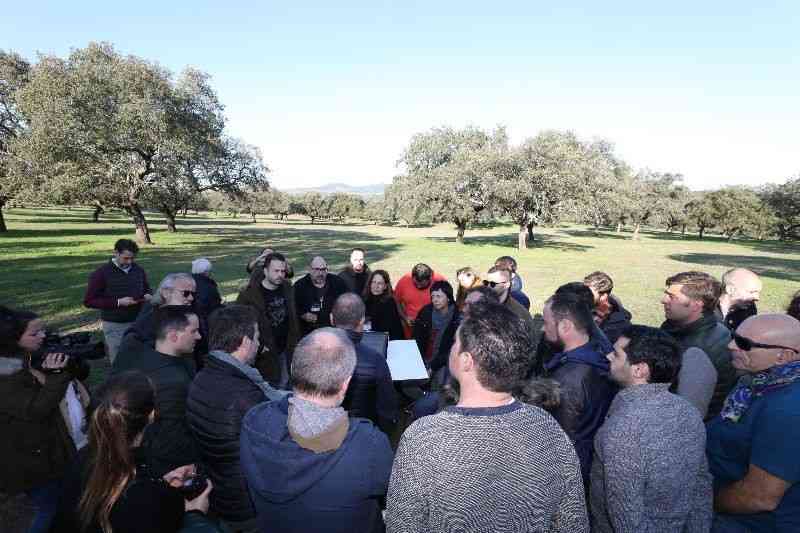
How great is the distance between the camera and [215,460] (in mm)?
2715

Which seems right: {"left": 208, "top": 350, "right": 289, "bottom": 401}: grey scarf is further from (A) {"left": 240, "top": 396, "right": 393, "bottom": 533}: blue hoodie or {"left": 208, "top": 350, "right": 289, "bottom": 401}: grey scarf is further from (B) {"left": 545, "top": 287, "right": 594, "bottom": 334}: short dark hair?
(B) {"left": 545, "top": 287, "right": 594, "bottom": 334}: short dark hair

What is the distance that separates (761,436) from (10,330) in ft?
15.6

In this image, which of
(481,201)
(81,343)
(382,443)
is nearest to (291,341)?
(81,343)

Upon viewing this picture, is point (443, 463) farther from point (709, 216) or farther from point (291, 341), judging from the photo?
point (709, 216)

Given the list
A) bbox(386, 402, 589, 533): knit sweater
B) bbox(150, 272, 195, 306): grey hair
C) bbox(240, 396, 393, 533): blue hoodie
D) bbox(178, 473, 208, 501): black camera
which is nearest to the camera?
bbox(386, 402, 589, 533): knit sweater

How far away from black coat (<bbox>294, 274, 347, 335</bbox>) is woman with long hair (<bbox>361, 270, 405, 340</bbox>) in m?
0.53

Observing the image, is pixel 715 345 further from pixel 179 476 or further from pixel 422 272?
pixel 179 476

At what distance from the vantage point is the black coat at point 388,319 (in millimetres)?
6609

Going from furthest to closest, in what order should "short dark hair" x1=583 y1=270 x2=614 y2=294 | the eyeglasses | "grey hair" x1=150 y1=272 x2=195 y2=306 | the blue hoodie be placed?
"short dark hair" x1=583 y1=270 x2=614 y2=294
"grey hair" x1=150 y1=272 x2=195 y2=306
the eyeglasses
the blue hoodie

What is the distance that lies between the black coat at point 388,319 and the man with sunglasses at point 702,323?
148 inches

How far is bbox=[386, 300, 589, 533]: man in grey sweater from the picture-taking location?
62.7 inches

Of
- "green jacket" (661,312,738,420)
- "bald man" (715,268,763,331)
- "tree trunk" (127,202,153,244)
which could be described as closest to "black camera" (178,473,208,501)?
"green jacket" (661,312,738,420)

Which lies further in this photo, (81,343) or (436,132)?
(436,132)

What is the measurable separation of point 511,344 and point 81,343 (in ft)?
11.9
